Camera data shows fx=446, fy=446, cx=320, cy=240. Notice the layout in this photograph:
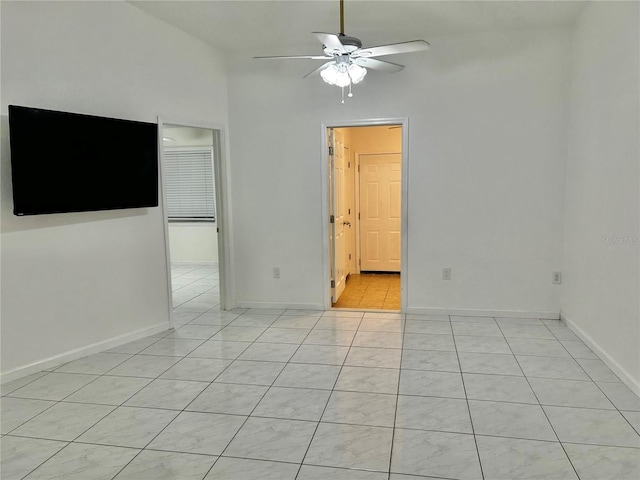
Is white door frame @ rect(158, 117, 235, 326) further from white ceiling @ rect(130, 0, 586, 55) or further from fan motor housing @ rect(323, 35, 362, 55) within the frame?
fan motor housing @ rect(323, 35, 362, 55)

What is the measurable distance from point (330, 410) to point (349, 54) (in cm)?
233

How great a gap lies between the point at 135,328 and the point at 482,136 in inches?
147

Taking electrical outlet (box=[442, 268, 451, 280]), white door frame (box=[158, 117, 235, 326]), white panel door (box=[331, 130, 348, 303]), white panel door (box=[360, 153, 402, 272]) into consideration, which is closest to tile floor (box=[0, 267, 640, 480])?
electrical outlet (box=[442, 268, 451, 280])

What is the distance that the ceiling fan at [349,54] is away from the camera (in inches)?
113

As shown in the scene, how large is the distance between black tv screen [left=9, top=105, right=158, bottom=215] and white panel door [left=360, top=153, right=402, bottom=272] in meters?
3.73

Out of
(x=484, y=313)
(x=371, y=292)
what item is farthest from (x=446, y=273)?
(x=371, y=292)

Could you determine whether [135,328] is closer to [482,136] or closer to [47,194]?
[47,194]

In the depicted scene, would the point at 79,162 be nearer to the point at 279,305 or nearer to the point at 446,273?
the point at 279,305

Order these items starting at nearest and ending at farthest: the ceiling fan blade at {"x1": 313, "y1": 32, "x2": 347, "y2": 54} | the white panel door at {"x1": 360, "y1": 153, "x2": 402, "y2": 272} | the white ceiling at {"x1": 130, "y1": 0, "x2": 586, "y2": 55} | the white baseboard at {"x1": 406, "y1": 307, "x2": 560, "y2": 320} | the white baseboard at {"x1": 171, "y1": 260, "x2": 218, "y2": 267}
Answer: the ceiling fan blade at {"x1": 313, "y1": 32, "x2": 347, "y2": 54}, the white ceiling at {"x1": 130, "y1": 0, "x2": 586, "y2": 55}, the white baseboard at {"x1": 406, "y1": 307, "x2": 560, "y2": 320}, the white panel door at {"x1": 360, "y1": 153, "x2": 402, "y2": 272}, the white baseboard at {"x1": 171, "y1": 260, "x2": 218, "y2": 267}

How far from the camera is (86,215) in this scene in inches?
141

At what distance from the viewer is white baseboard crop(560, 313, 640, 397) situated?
2879 mm

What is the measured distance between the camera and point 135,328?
4.04 metres

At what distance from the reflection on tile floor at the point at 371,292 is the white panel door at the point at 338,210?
15 centimetres

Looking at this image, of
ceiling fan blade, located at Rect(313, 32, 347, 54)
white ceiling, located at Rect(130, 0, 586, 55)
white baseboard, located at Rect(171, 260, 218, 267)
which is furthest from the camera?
white baseboard, located at Rect(171, 260, 218, 267)
